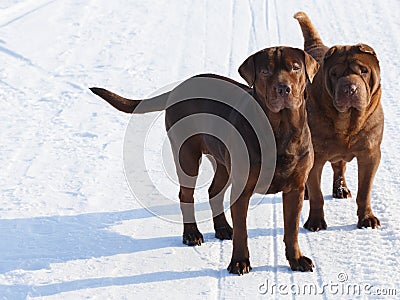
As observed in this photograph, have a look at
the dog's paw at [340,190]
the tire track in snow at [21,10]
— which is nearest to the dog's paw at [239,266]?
the dog's paw at [340,190]

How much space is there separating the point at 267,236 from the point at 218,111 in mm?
937

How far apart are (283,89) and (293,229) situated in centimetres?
91

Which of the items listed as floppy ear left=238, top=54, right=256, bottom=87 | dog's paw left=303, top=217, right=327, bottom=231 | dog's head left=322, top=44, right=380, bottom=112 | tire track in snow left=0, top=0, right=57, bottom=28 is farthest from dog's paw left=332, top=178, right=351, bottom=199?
tire track in snow left=0, top=0, right=57, bottom=28

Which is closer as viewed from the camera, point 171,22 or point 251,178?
point 251,178

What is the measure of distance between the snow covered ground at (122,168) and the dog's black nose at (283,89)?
111 cm

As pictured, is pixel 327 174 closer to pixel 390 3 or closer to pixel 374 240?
pixel 374 240

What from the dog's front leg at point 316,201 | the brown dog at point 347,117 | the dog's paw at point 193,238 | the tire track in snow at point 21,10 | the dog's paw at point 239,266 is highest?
the tire track in snow at point 21,10

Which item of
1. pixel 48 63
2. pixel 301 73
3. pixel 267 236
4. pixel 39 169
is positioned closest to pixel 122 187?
pixel 39 169

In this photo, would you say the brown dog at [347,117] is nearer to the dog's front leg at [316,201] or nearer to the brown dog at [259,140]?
the dog's front leg at [316,201]

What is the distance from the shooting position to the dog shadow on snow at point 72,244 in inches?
180

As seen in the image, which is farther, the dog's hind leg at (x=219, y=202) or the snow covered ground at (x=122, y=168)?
the dog's hind leg at (x=219, y=202)

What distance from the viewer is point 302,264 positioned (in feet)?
15.3

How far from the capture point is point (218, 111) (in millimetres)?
4777

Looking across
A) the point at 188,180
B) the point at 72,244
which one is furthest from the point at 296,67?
the point at 72,244
